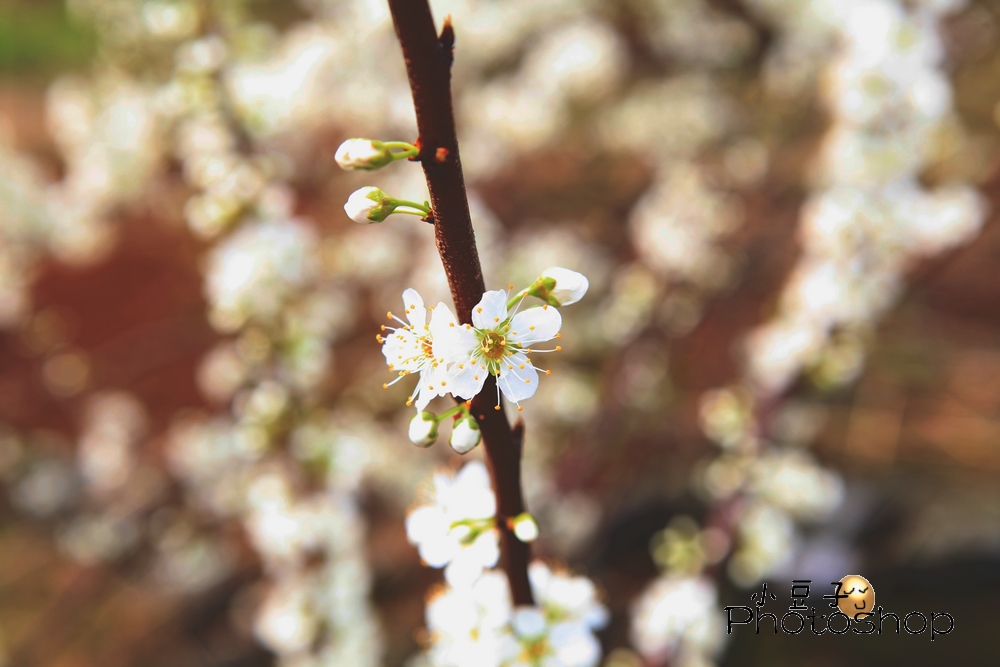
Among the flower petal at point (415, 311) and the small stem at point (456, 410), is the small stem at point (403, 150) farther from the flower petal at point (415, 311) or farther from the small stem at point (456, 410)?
the small stem at point (456, 410)

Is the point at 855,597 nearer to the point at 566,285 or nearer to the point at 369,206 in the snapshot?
the point at 566,285

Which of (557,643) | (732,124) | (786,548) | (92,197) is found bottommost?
(557,643)

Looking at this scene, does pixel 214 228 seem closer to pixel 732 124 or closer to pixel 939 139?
pixel 939 139

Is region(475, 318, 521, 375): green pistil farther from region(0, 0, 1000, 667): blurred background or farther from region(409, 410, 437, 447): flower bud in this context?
region(0, 0, 1000, 667): blurred background

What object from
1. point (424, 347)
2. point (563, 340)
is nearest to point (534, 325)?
point (424, 347)

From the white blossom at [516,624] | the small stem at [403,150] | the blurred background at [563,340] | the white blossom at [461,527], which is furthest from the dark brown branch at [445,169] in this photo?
the blurred background at [563,340]

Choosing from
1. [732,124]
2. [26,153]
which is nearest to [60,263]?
[26,153]
